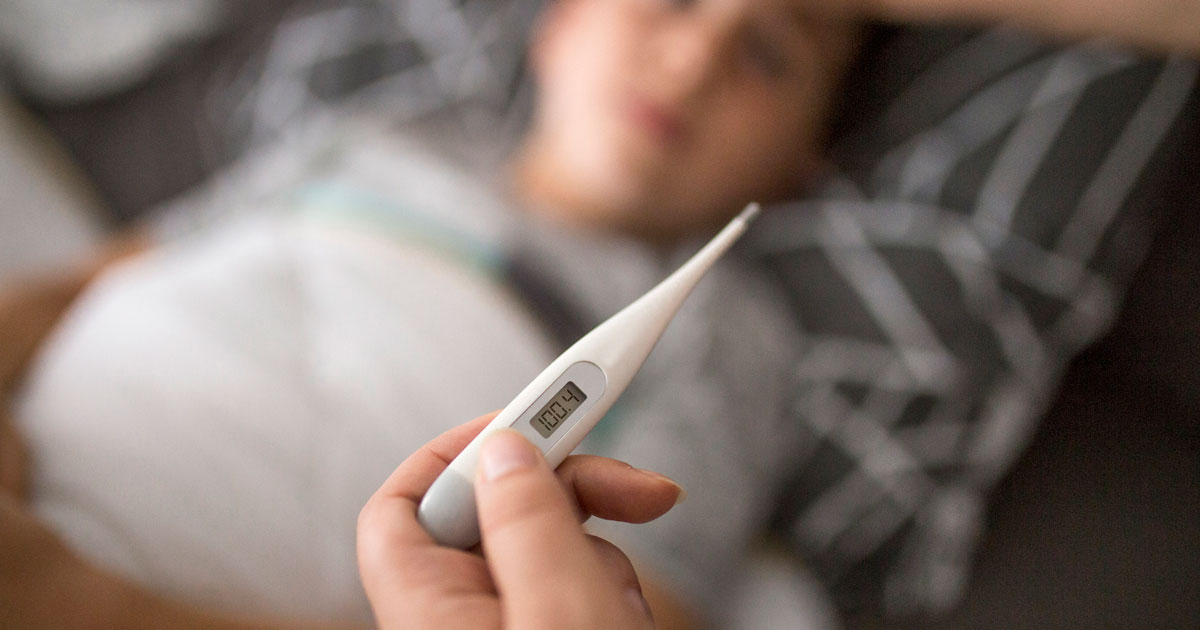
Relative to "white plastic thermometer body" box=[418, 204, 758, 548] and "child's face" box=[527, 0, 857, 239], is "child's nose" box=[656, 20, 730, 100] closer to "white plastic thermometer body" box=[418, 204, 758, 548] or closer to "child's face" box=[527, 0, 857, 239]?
"child's face" box=[527, 0, 857, 239]

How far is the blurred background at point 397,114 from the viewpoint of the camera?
0.51m

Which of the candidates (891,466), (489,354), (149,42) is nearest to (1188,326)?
(891,466)

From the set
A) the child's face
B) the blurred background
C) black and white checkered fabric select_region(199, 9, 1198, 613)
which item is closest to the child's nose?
the child's face

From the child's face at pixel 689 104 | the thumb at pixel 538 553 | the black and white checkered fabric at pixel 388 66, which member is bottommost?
the thumb at pixel 538 553

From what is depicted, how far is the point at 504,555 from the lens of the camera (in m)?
0.20

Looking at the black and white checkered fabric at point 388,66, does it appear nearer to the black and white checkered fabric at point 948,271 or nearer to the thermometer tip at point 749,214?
the black and white checkered fabric at point 948,271

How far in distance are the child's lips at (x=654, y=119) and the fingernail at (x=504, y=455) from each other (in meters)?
0.44

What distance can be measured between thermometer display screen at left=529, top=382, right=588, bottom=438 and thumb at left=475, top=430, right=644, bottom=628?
0.02 metres

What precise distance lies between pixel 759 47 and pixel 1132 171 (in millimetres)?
287

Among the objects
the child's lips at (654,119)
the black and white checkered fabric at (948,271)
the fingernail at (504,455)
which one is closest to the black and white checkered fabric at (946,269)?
the black and white checkered fabric at (948,271)

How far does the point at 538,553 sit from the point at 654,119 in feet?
1.58

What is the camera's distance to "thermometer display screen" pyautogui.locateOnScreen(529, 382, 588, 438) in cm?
24

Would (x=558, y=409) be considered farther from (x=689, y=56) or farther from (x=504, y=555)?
(x=689, y=56)

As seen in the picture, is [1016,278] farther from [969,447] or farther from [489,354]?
[489,354]
